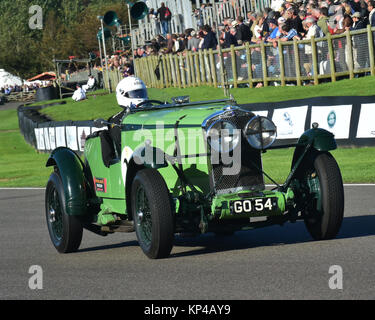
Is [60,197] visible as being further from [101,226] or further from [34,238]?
[34,238]

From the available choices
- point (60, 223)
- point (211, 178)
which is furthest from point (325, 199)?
point (60, 223)

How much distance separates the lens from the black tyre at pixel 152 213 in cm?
671

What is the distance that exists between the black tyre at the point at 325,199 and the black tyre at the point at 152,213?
1364 millimetres

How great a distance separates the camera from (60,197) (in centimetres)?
827

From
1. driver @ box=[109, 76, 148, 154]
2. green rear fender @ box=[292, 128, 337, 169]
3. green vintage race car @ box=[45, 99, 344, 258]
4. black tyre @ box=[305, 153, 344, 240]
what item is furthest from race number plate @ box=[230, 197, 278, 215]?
driver @ box=[109, 76, 148, 154]

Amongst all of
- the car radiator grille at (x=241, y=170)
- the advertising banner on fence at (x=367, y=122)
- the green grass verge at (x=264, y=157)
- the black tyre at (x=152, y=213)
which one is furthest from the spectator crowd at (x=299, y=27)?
the black tyre at (x=152, y=213)

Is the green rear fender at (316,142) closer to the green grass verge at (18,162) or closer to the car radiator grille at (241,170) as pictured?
the car radiator grille at (241,170)

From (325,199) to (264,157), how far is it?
36.6 ft

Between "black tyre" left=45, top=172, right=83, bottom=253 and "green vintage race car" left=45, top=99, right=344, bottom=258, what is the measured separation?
0.55m

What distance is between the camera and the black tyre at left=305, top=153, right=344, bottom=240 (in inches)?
280

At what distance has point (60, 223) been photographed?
28.2 feet

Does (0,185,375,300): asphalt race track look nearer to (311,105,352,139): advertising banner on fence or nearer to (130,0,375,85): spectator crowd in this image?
(311,105,352,139): advertising banner on fence

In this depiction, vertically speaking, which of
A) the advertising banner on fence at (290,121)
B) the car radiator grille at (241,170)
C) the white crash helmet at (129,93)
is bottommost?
Result: the advertising banner on fence at (290,121)

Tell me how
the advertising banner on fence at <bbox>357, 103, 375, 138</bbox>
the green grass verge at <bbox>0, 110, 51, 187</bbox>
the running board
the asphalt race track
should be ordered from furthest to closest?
the green grass verge at <bbox>0, 110, 51, 187</bbox> → the advertising banner on fence at <bbox>357, 103, 375, 138</bbox> → the running board → the asphalt race track
